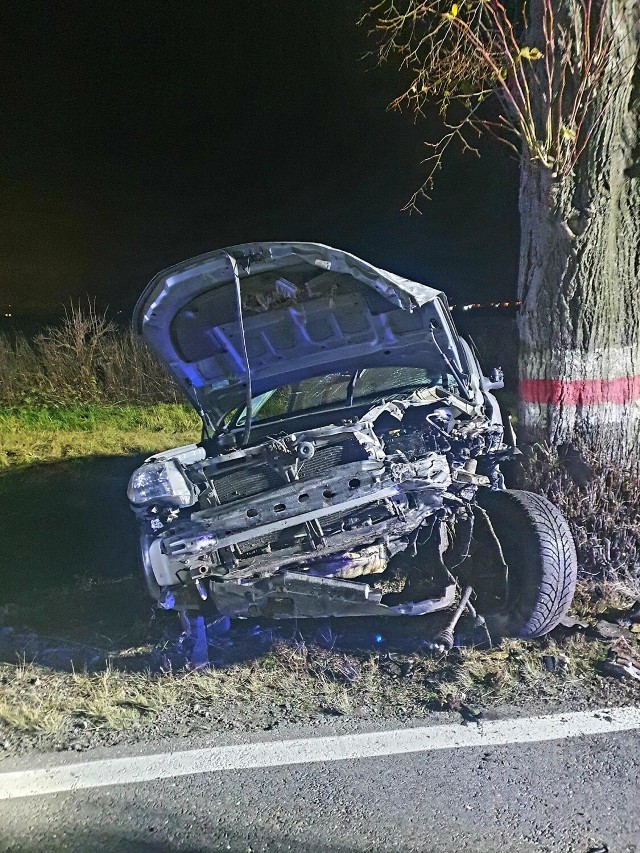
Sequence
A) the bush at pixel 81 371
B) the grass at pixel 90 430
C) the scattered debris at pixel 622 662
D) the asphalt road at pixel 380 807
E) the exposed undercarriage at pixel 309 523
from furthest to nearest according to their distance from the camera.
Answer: the bush at pixel 81 371 < the grass at pixel 90 430 < the exposed undercarriage at pixel 309 523 < the scattered debris at pixel 622 662 < the asphalt road at pixel 380 807

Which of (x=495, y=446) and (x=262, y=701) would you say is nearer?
(x=262, y=701)

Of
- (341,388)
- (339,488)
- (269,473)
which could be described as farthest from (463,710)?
(341,388)

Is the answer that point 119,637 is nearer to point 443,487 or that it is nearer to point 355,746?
point 355,746

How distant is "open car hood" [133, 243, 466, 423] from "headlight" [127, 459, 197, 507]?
976 millimetres

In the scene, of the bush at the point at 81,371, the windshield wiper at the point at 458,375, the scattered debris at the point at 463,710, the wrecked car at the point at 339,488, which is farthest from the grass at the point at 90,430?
the scattered debris at the point at 463,710

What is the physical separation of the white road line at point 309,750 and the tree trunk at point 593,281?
2.19m

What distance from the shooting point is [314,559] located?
12.8ft

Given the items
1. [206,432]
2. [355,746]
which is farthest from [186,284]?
[355,746]

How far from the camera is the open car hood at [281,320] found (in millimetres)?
3842

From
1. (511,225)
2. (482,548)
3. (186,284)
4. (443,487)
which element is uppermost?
(511,225)

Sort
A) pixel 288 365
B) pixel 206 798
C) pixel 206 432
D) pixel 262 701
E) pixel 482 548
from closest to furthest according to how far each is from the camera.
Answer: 1. pixel 206 798
2. pixel 262 701
3. pixel 482 548
4. pixel 288 365
5. pixel 206 432

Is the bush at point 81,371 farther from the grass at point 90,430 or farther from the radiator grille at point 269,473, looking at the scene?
the radiator grille at point 269,473

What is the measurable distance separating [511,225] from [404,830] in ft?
34.1

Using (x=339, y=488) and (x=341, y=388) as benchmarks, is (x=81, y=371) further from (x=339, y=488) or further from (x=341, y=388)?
(x=339, y=488)
